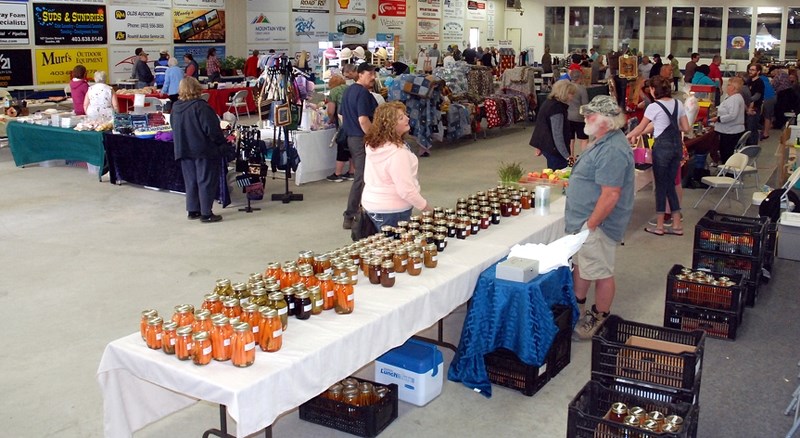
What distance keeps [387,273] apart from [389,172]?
1147mm

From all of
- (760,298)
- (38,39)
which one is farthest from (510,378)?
(38,39)

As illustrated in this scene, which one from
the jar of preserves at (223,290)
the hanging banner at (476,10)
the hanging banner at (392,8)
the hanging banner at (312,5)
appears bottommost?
the jar of preserves at (223,290)

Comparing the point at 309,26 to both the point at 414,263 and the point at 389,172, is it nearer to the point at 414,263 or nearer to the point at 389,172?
the point at 389,172

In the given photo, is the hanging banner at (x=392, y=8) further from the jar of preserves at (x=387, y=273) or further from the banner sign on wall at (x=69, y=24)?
the jar of preserves at (x=387, y=273)

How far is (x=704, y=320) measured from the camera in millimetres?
5156

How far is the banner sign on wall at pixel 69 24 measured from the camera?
1554cm

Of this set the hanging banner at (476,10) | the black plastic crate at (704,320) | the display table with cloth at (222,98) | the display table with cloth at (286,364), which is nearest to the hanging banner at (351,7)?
the hanging banner at (476,10)

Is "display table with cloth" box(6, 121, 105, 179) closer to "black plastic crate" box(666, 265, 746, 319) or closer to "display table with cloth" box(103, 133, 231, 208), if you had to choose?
"display table with cloth" box(103, 133, 231, 208)

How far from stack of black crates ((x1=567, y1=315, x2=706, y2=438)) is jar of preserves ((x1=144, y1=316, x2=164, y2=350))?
161 cm

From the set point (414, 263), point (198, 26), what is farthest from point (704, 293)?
point (198, 26)

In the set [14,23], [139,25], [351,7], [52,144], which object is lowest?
[52,144]

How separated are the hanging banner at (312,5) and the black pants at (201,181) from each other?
44.7 ft

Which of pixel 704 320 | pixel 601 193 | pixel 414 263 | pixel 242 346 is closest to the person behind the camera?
pixel 242 346

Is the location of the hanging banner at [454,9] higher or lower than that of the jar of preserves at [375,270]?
higher
